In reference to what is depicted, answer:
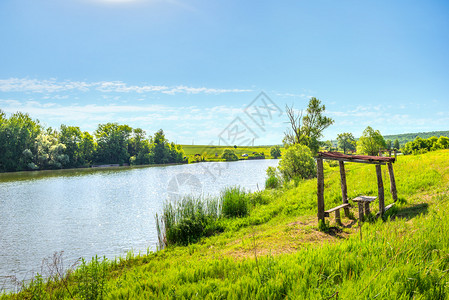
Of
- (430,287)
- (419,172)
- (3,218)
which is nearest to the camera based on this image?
(430,287)

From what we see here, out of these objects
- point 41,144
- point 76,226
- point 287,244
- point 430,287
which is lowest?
point 76,226

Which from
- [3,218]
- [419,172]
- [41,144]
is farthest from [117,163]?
[419,172]

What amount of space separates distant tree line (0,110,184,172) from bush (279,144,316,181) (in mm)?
63369

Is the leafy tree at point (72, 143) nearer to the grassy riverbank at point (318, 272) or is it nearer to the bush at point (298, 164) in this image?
the bush at point (298, 164)

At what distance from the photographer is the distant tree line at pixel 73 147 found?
61.9 meters

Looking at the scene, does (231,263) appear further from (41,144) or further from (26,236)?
(41,144)

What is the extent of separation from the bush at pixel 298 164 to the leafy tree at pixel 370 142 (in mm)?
32436

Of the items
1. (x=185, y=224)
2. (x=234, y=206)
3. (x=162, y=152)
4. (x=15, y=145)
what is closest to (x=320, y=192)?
(x=185, y=224)

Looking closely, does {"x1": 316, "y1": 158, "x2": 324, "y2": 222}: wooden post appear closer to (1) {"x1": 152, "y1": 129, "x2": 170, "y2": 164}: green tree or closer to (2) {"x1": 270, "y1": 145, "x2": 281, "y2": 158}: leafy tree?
(1) {"x1": 152, "y1": 129, "x2": 170, "y2": 164}: green tree

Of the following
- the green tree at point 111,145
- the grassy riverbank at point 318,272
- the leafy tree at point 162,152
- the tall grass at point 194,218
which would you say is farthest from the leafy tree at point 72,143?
the grassy riverbank at point 318,272

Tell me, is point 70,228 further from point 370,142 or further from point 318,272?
point 370,142

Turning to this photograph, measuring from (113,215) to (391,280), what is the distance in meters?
17.9

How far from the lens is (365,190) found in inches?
502

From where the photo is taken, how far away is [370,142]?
52.1m
